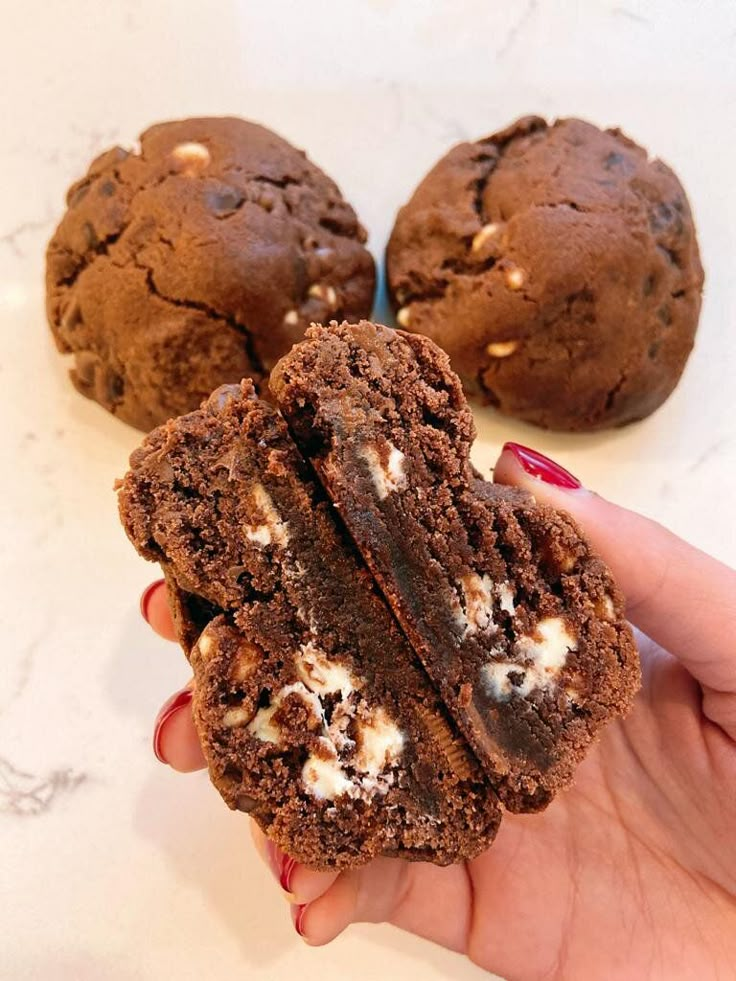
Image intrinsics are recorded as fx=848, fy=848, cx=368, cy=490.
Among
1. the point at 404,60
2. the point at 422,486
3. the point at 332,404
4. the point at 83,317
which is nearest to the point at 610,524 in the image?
the point at 422,486

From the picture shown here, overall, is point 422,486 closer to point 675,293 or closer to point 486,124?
point 675,293

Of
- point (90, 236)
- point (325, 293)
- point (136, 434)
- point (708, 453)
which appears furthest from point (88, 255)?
point (708, 453)

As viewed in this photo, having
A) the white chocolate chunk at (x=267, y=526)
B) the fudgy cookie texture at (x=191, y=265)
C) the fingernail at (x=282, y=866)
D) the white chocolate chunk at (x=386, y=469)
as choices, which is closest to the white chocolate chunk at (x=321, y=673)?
the white chocolate chunk at (x=267, y=526)

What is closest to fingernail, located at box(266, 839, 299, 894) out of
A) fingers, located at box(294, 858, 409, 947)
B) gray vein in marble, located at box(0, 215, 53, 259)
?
fingers, located at box(294, 858, 409, 947)

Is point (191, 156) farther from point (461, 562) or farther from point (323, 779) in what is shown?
point (323, 779)

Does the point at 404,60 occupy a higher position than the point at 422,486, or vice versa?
the point at 404,60

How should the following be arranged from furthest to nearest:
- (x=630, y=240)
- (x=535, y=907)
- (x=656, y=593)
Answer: (x=630, y=240), (x=535, y=907), (x=656, y=593)

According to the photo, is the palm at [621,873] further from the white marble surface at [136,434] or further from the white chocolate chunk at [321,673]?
the white chocolate chunk at [321,673]
